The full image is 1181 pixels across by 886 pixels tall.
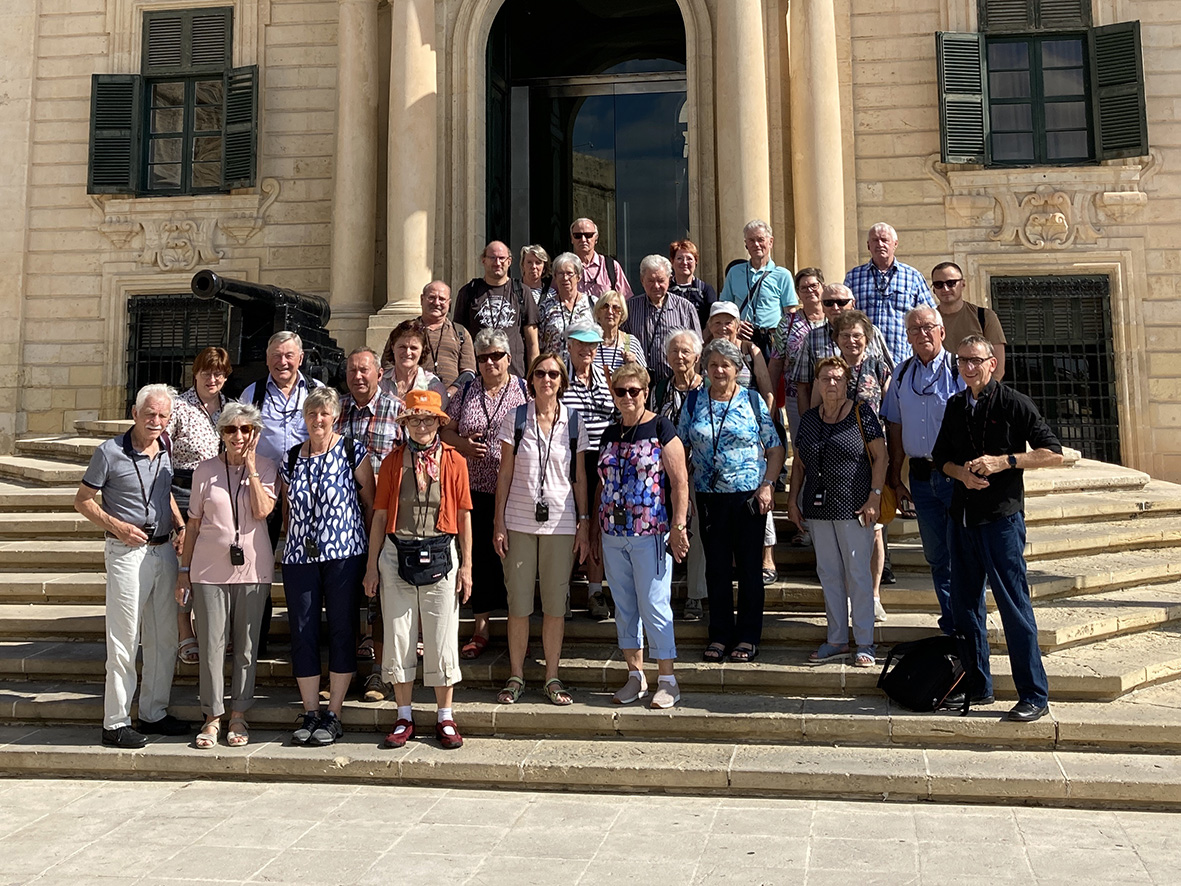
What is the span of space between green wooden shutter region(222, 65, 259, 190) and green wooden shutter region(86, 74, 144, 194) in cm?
129

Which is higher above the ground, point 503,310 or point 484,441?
point 503,310

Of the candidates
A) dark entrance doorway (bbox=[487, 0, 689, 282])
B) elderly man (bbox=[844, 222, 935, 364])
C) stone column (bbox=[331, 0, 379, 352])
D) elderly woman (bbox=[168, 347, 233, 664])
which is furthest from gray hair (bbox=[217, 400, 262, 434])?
dark entrance doorway (bbox=[487, 0, 689, 282])

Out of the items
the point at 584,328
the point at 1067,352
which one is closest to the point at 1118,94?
the point at 1067,352

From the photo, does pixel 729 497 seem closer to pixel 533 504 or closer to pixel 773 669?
pixel 773 669

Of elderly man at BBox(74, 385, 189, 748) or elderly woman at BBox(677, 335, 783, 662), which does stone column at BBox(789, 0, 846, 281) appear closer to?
elderly woman at BBox(677, 335, 783, 662)

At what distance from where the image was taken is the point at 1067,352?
42.2 ft

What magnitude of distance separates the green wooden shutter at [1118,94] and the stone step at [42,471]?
1186 cm

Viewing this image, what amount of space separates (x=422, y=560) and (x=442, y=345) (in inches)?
79.4

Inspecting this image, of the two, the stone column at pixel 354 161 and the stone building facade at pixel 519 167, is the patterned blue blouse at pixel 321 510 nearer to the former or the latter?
the stone building facade at pixel 519 167

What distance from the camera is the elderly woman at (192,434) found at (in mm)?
6457

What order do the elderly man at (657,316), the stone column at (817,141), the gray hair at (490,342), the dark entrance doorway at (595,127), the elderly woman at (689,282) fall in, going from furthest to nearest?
the dark entrance doorway at (595,127) < the stone column at (817,141) < the elderly woman at (689,282) < the elderly man at (657,316) < the gray hair at (490,342)

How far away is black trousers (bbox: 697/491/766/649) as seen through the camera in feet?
20.3

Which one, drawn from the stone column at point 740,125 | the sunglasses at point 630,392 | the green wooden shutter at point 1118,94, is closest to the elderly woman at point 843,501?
the sunglasses at point 630,392

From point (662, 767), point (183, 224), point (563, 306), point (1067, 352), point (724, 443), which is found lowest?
point (662, 767)
